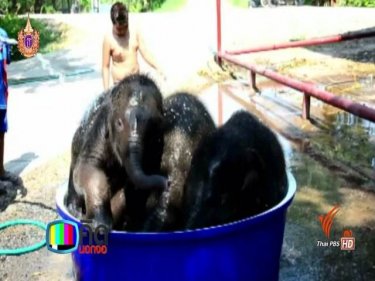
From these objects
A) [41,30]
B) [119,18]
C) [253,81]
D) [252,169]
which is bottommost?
[253,81]

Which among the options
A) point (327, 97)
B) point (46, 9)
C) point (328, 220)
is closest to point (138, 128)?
point (328, 220)

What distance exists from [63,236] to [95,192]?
26 centimetres

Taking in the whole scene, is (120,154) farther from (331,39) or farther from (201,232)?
(331,39)

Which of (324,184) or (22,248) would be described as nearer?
(22,248)

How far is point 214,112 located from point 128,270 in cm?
548

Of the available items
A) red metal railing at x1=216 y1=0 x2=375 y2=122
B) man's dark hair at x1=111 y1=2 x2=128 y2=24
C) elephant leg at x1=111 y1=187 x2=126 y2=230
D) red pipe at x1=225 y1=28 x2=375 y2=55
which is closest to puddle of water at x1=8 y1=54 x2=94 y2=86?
red metal railing at x1=216 y1=0 x2=375 y2=122

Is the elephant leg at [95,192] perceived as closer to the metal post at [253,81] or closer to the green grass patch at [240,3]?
the metal post at [253,81]

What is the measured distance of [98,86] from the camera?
33.4 ft

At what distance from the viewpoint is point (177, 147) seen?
3064 mm

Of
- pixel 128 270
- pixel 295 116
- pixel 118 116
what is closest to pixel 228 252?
pixel 128 270

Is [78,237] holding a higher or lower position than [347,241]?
higher

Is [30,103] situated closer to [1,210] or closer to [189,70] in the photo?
[189,70]

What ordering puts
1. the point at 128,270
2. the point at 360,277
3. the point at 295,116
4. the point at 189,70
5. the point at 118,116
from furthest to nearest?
1. the point at 189,70
2. the point at 295,116
3. the point at 360,277
4. the point at 118,116
5. the point at 128,270

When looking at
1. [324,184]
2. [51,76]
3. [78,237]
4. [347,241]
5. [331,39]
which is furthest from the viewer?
[51,76]
